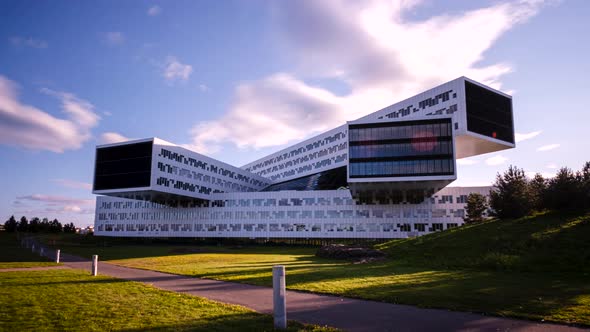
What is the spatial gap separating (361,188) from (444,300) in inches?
2310

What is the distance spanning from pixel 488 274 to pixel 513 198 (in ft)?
61.0

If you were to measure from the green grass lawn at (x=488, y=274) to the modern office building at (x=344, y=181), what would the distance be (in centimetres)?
3046

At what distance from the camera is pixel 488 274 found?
19984 millimetres

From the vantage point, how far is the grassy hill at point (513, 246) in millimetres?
21188

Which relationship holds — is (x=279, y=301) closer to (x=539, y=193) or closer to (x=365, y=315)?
(x=365, y=315)

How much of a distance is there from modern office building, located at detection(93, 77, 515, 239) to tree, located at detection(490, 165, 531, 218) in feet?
72.8

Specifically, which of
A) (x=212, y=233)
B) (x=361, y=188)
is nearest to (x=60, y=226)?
(x=212, y=233)

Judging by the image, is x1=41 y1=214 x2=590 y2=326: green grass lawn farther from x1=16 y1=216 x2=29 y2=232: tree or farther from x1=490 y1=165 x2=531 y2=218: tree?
x1=16 y1=216 x2=29 y2=232: tree

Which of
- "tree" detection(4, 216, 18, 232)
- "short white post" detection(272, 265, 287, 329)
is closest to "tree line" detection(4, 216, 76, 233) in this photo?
"tree" detection(4, 216, 18, 232)

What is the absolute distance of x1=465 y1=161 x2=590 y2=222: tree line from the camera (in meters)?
30.3

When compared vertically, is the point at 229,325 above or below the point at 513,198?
below

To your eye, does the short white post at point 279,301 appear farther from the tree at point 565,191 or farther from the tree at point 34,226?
the tree at point 34,226

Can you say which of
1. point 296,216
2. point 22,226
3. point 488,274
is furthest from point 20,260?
point 22,226

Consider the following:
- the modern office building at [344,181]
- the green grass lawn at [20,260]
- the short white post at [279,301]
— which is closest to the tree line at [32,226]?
the modern office building at [344,181]
